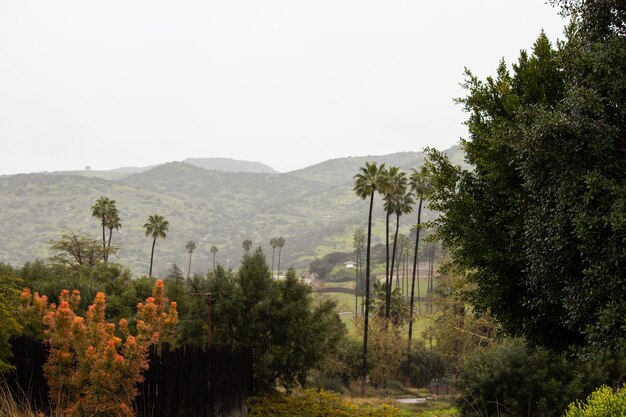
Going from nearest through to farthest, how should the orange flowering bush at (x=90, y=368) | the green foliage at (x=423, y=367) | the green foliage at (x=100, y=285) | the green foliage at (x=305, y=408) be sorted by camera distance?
1. the orange flowering bush at (x=90, y=368)
2. the green foliage at (x=305, y=408)
3. the green foliage at (x=100, y=285)
4. the green foliage at (x=423, y=367)

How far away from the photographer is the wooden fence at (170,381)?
46.6 ft

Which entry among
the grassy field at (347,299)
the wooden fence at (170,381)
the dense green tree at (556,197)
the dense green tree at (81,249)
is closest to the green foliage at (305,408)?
the wooden fence at (170,381)

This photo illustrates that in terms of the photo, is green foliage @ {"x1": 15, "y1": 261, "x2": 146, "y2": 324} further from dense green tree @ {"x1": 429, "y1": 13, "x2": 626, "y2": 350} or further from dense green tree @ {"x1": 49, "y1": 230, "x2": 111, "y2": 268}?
dense green tree @ {"x1": 429, "y1": 13, "x2": 626, "y2": 350}

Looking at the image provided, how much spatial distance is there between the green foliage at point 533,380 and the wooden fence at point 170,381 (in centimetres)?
1115

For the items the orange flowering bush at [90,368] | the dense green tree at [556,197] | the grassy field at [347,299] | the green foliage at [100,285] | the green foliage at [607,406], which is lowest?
the grassy field at [347,299]

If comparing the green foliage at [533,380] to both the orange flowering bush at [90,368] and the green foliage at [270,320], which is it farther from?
the orange flowering bush at [90,368]

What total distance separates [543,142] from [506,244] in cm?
387

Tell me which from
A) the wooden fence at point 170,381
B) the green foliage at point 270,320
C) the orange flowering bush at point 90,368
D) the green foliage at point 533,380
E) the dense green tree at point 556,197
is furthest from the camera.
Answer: the green foliage at point 270,320

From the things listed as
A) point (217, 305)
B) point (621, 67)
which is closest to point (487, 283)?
point (621, 67)

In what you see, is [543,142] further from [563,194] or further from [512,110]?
[512,110]

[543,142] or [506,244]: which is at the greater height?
[543,142]

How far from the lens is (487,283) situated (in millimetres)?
16594

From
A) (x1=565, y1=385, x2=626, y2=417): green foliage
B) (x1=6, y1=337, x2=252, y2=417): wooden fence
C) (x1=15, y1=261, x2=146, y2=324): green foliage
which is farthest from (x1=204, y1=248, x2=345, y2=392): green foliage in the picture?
(x1=565, y1=385, x2=626, y2=417): green foliage

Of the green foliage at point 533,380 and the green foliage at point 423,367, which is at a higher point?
the green foliage at point 533,380
